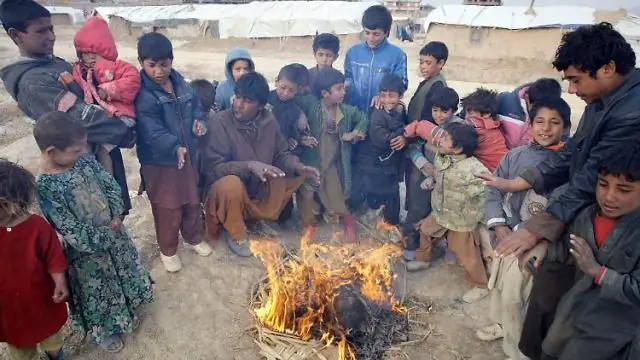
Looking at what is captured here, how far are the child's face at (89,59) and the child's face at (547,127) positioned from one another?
3.58 meters

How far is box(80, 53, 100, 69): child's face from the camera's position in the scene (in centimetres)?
346

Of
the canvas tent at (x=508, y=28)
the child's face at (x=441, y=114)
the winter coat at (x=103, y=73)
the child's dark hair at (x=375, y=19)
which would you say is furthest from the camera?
the canvas tent at (x=508, y=28)

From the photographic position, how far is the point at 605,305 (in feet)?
7.21

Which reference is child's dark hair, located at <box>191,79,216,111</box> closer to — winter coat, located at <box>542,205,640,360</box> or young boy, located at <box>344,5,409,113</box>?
young boy, located at <box>344,5,409,113</box>

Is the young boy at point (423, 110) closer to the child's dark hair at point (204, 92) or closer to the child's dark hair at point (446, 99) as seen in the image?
the child's dark hair at point (446, 99)

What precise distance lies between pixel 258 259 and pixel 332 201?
44.4 inches

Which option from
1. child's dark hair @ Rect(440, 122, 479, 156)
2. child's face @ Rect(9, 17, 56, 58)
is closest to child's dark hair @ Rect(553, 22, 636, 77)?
child's dark hair @ Rect(440, 122, 479, 156)

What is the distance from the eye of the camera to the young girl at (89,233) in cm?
274

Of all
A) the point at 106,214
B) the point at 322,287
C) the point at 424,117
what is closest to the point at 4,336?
the point at 106,214

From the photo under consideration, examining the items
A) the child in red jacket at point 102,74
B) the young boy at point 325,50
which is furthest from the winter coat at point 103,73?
the young boy at point 325,50

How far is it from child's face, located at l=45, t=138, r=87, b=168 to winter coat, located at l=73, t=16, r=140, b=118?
0.72 metres

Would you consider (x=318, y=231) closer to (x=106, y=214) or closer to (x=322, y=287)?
(x=322, y=287)

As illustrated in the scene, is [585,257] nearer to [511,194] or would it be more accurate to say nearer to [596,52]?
[596,52]

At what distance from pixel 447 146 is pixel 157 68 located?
8.74ft
